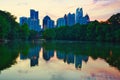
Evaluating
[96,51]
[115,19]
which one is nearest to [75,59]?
[96,51]

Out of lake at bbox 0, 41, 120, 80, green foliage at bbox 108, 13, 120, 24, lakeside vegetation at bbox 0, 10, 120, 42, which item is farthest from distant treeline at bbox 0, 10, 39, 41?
lake at bbox 0, 41, 120, 80

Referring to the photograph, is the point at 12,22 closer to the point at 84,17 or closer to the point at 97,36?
the point at 97,36

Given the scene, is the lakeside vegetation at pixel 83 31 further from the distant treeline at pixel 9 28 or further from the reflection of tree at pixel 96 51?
the reflection of tree at pixel 96 51

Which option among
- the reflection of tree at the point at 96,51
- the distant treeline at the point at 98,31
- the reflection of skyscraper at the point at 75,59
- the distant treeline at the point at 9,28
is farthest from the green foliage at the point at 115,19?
the reflection of skyscraper at the point at 75,59

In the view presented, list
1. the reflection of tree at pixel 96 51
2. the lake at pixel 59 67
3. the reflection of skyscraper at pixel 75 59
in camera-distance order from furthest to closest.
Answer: the reflection of tree at pixel 96 51, the reflection of skyscraper at pixel 75 59, the lake at pixel 59 67

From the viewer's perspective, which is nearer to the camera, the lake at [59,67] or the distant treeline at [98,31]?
the lake at [59,67]

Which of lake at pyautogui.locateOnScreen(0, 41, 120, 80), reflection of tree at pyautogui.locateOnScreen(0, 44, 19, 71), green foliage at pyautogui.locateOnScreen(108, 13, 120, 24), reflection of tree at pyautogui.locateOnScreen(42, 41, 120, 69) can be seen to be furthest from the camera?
green foliage at pyautogui.locateOnScreen(108, 13, 120, 24)

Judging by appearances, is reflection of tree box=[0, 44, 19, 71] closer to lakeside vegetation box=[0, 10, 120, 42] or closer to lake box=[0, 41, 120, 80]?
lake box=[0, 41, 120, 80]

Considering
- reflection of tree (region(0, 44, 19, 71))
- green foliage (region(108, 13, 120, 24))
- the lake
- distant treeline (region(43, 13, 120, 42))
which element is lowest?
the lake

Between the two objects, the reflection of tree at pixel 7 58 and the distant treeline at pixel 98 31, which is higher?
the distant treeline at pixel 98 31

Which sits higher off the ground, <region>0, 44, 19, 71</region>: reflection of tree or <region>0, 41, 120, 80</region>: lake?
<region>0, 44, 19, 71</region>: reflection of tree

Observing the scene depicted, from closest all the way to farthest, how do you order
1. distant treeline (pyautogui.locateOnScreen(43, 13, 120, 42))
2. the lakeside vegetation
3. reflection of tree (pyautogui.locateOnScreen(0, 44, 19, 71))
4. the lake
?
the lake, reflection of tree (pyautogui.locateOnScreen(0, 44, 19, 71)), the lakeside vegetation, distant treeline (pyautogui.locateOnScreen(43, 13, 120, 42))

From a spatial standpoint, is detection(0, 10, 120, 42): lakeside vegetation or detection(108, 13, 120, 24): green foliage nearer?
detection(0, 10, 120, 42): lakeside vegetation

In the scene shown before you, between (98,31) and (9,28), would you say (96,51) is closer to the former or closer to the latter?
(9,28)
